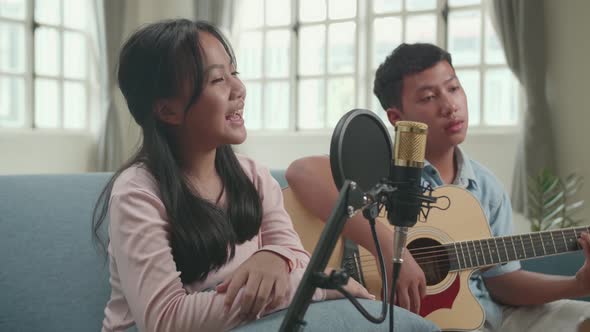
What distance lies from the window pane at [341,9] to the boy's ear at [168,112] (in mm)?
4621

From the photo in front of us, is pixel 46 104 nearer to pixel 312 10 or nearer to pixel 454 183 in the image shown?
pixel 312 10

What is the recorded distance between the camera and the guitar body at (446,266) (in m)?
1.72

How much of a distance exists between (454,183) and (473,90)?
3.53 m

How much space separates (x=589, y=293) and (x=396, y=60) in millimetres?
833

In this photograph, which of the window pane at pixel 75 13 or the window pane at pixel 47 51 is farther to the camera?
the window pane at pixel 75 13

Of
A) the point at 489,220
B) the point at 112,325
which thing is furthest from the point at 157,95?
the point at 489,220

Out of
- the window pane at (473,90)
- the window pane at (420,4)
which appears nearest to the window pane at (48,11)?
the window pane at (420,4)

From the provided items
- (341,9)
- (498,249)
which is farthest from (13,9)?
(498,249)

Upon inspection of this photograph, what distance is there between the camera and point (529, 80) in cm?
464

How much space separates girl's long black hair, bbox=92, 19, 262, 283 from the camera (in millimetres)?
1258

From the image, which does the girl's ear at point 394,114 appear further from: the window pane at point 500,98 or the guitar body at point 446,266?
the window pane at point 500,98

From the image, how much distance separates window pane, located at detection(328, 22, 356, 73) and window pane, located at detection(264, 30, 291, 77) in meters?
0.42

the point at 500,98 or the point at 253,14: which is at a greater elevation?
the point at 253,14

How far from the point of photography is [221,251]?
4.25 ft
